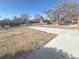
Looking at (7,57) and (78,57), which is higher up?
(7,57)

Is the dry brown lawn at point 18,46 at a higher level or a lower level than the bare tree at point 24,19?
lower

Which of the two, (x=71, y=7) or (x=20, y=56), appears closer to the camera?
(x=20, y=56)

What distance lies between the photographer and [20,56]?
5152 millimetres

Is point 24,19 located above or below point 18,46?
above

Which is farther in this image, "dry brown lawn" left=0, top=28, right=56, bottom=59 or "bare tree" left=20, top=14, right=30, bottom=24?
"bare tree" left=20, top=14, right=30, bottom=24

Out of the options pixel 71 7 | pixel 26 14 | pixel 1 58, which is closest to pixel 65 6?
pixel 71 7

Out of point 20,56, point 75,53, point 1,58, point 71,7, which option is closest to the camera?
point 1,58

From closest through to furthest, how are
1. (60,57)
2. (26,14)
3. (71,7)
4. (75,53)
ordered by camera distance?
(60,57) < (75,53) < (71,7) < (26,14)

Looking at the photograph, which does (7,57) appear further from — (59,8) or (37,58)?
(59,8)

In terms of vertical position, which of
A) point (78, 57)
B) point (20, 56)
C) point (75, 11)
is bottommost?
point (78, 57)

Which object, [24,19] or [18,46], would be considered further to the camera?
[24,19]

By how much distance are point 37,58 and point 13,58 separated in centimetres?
122

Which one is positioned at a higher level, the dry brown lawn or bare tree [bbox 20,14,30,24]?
bare tree [bbox 20,14,30,24]

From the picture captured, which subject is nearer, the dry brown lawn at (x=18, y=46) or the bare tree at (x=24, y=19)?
the dry brown lawn at (x=18, y=46)
